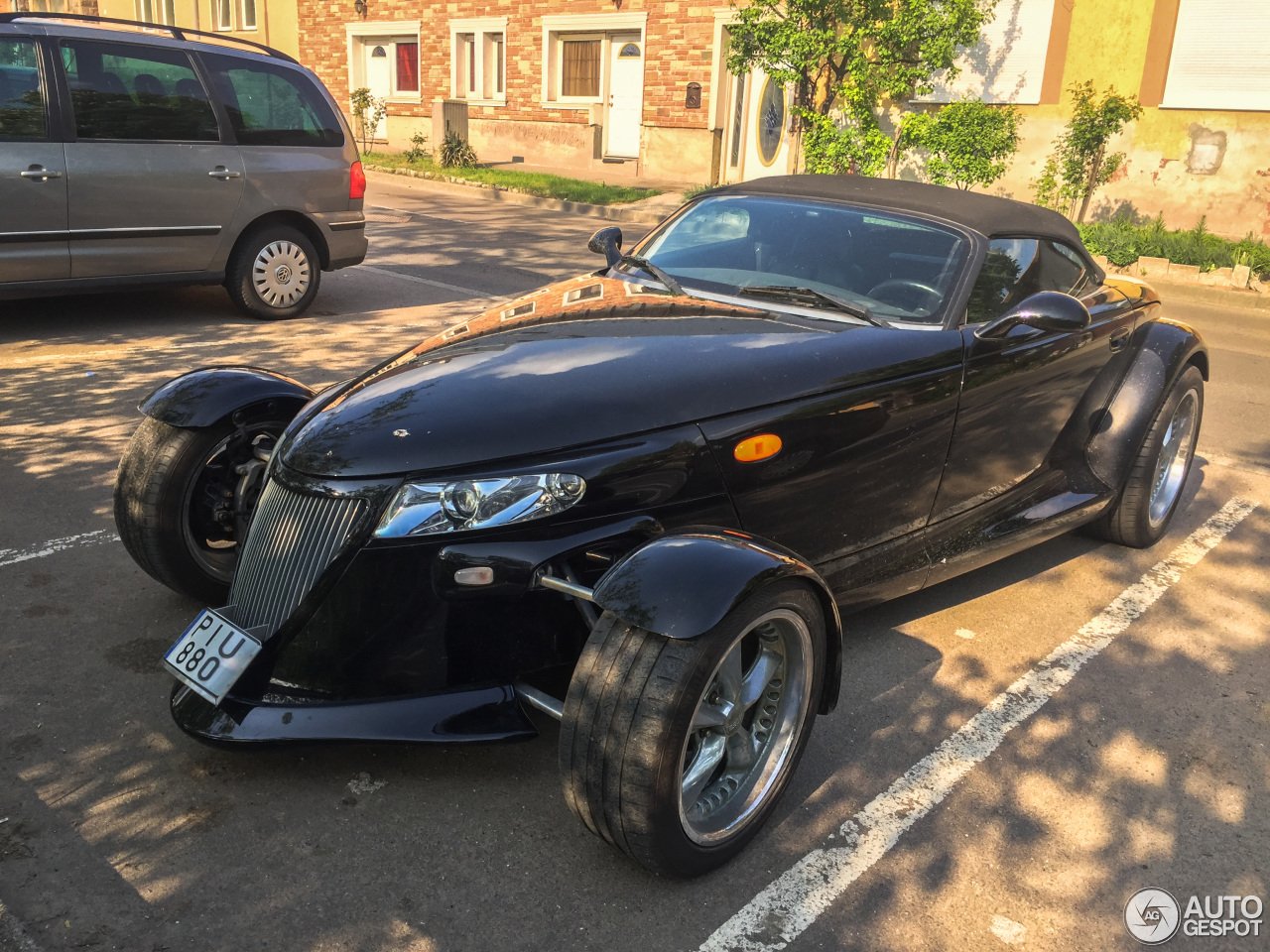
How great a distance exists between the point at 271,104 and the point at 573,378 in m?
6.49

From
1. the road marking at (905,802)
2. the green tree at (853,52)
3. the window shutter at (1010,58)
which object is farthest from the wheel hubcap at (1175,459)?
the window shutter at (1010,58)

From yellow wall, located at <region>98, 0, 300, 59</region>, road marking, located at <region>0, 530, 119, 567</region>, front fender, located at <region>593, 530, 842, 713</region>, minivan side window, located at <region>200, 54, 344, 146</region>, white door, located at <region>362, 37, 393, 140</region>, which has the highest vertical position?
yellow wall, located at <region>98, 0, 300, 59</region>

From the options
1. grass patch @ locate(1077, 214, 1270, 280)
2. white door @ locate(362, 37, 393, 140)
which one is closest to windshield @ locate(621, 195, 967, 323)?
grass patch @ locate(1077, 214, 1270, 280)

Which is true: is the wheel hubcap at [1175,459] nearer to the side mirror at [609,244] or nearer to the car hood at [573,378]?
the car hood at [573,378]

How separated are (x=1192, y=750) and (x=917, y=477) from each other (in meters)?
1.20

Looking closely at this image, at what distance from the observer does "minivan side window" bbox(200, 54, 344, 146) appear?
27.1 feet

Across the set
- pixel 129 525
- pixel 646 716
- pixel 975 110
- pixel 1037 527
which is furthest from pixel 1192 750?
pixel 975 110

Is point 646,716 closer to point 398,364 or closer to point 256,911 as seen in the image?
point 256,911

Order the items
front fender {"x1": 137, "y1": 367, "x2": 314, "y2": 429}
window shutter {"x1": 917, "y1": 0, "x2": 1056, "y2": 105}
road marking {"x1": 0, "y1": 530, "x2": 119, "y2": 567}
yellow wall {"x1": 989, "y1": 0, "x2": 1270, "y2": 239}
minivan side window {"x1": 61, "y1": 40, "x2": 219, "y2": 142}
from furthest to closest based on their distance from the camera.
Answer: window shutter {"x1": 917, "y1": 0, "x2": 1056, "y2": 105} → yellow wall {"x1": 989, "y1": 0, "x2": 1270, "y2": 239} → minivan side window {"x1": 61, "y1": 40, "x2": 219, "y2": 142} → road marking {"x1": 0, "y1": 530, "x2": 119, "y2": 567} → front fender {"x1": 137, "y1": 367, "x2": 314, "y2": 429}

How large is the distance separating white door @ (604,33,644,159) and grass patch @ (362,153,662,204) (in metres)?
2.56

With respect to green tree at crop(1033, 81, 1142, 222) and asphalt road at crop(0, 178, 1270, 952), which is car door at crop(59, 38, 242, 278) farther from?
green tree at crop(1033, 81, 1142, 222)

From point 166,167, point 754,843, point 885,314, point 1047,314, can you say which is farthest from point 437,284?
point 754,843

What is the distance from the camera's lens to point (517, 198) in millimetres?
18953

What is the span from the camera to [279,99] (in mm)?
8570
